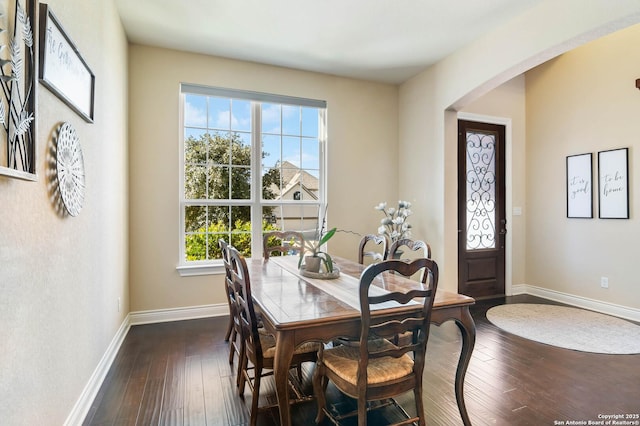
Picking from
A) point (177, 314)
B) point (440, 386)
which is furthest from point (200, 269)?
point (440, 386)

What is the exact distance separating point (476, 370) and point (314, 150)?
3.02m

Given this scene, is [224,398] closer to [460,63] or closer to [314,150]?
[314,150]

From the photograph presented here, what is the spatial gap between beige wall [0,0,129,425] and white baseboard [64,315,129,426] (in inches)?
2.1

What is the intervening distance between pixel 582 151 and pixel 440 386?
147 inches

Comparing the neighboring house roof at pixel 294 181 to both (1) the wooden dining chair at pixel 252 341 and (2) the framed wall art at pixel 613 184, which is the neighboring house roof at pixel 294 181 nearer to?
(1) the wooden dining chair at pixel 252 341

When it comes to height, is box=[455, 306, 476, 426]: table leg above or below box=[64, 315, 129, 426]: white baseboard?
above

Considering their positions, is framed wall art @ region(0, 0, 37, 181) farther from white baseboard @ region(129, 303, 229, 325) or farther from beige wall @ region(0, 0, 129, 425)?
white baseboard @ region(129, 303, 229, 325)

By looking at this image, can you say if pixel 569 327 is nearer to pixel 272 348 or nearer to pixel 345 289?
pixel 345 289

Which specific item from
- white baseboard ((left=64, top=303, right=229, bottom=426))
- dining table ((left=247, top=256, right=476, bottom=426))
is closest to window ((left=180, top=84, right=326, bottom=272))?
white baseboard ((left=64, top=303, right=229, bottom=426))

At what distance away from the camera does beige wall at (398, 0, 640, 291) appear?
2.55 meters

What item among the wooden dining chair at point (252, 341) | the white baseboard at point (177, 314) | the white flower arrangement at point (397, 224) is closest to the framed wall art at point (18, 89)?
the wooden dining chair at point (252, 341)

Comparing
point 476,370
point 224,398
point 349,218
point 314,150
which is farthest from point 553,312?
point 224,398

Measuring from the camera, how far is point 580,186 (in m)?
4.26

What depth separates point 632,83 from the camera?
12.3ft
